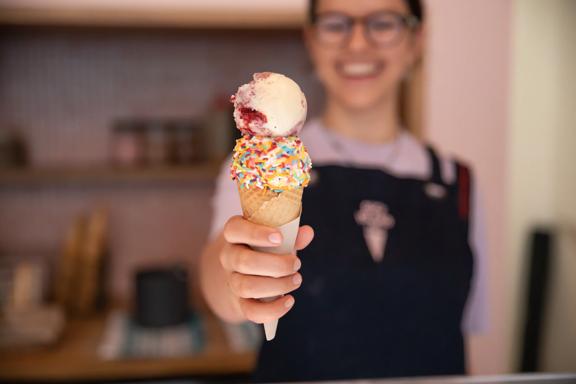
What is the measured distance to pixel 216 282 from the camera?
3.08 ft

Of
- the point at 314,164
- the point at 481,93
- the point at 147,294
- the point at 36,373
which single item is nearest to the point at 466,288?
the point at 314,164

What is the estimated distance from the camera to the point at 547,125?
2516 millimetres

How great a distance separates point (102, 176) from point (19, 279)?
45cm

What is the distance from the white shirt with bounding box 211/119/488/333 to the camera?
4.34ft

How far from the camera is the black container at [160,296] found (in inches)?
73.8

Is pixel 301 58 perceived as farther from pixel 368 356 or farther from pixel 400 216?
pixel 368 356

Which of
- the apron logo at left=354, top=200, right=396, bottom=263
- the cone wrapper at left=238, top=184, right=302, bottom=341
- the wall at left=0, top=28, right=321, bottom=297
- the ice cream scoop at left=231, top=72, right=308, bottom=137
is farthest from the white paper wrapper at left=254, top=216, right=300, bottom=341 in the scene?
the wall at left=0, top=28, right=321, bottom=297

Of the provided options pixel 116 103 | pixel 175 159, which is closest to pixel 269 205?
pixel 175 159

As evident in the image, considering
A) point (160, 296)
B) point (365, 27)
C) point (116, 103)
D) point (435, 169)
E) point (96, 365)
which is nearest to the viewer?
point (365, 27)

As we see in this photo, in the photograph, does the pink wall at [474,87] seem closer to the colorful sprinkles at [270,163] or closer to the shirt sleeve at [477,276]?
the shirt sleeve at [477,276]

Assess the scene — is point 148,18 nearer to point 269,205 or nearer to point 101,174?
point 101,174

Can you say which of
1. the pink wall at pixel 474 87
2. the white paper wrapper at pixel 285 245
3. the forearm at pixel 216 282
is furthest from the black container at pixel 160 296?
the white paper wrapper at pixel 285 245

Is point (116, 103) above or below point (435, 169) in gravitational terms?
above

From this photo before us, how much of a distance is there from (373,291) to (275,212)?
57cm
